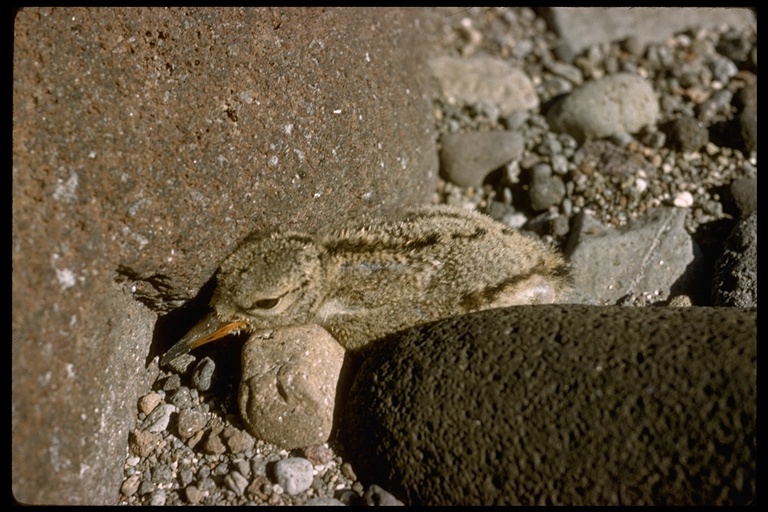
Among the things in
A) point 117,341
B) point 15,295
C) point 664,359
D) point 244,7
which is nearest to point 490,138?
point 244,7

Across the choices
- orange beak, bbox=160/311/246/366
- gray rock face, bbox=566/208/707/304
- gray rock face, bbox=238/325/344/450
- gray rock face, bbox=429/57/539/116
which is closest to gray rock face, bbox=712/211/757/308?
gray rock face, bbox=566/208/707/304

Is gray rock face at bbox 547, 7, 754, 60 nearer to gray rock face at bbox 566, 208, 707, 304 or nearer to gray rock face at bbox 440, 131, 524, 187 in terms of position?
gray rock face at bbox 440, 131, 524, 187

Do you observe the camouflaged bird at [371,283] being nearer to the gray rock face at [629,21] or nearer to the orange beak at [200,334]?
the orange beak at [200,334]

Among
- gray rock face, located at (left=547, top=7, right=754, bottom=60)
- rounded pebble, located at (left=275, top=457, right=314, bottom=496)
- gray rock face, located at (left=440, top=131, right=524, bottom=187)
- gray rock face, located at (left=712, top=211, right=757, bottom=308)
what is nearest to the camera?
rounded pebble, located at (left=275, top=457, right=314, bottom=496)

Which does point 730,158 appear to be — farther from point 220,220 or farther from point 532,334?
point 220,220

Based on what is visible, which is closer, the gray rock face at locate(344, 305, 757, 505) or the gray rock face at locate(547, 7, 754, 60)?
the gray rock face at locate(344, 305, 757, 505)
